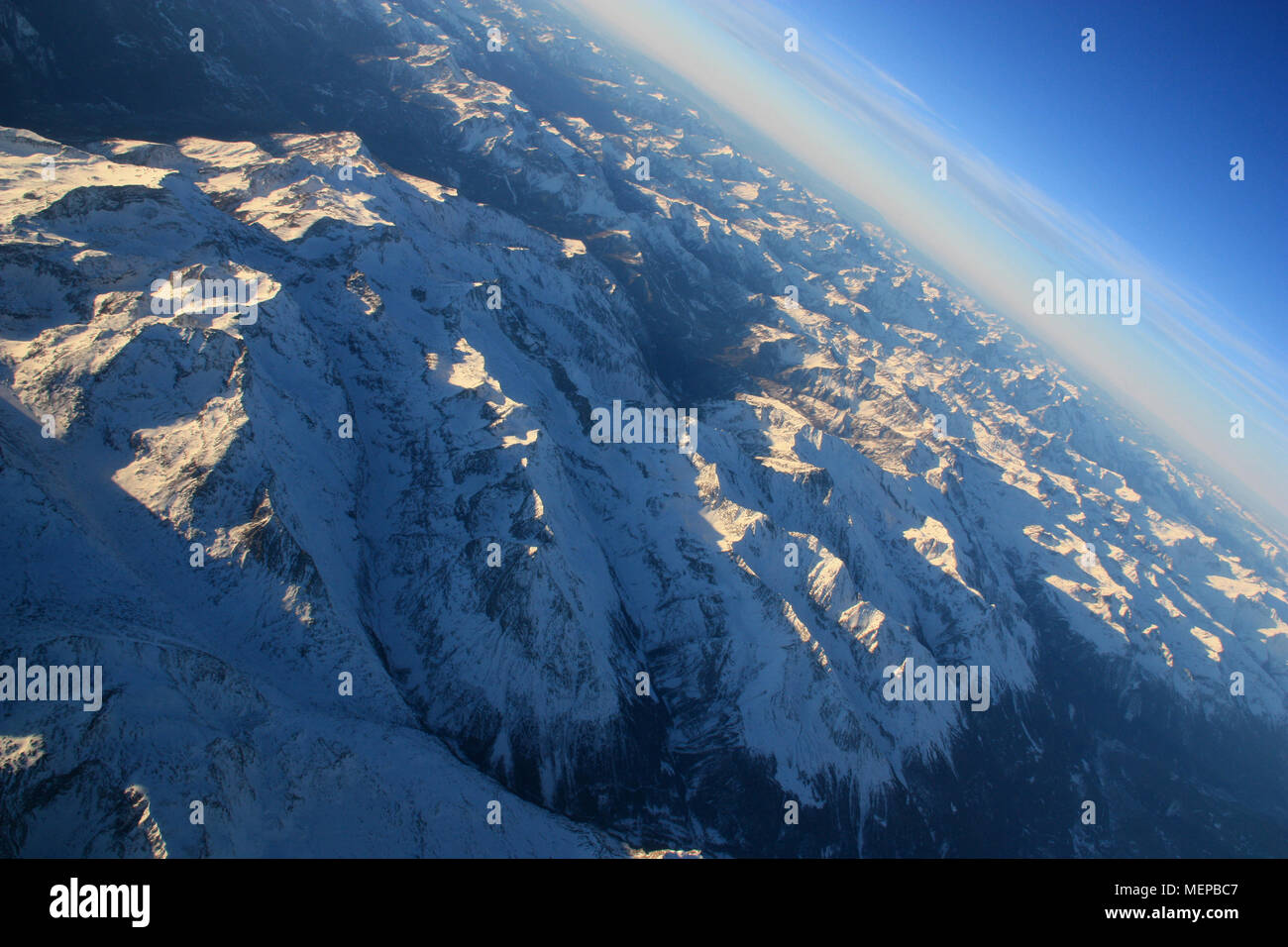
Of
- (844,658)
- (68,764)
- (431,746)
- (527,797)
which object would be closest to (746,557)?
(844,658)

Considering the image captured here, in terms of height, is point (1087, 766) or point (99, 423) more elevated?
point (99, 423)

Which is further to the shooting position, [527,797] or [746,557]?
[746,557]

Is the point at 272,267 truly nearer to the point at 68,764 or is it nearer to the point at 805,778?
the point at 68,764

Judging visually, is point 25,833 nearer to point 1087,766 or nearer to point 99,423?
point 99,423

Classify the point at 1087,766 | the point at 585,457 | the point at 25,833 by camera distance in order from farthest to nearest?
the point at 1087,766, the point at 585,457, the point at 25,833

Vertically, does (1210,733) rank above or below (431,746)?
below
